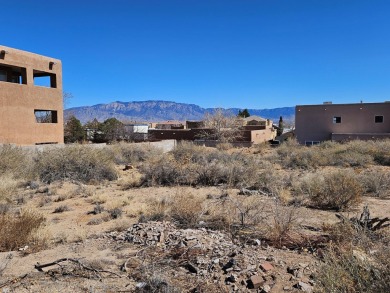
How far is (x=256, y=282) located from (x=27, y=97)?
25143mm

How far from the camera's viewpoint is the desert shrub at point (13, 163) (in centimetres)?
1390

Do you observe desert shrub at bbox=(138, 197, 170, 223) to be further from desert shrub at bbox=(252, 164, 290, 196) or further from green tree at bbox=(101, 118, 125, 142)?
green tree at bbox=(101, 118, 125, 142)

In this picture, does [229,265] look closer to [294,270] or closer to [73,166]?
[294,270]

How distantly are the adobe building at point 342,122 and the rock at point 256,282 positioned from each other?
3704cm

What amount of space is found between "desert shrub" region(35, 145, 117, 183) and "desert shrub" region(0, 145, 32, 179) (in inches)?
18.0

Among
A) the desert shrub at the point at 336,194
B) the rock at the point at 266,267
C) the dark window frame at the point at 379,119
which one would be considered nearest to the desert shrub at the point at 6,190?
the rock at the point at 266,267

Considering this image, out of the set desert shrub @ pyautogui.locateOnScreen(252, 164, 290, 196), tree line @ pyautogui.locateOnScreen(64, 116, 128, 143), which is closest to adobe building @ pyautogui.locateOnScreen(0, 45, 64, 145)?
tree line @ pyautogui.locateOnScreen(64, 116, 128, 143)

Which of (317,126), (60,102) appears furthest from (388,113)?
(60,102)

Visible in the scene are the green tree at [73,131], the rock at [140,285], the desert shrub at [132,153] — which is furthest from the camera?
the green tree at [73,131]

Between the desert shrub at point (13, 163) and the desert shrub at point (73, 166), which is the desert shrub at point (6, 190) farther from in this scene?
the desert shrub at point (73, 166)

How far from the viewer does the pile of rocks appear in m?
4.59

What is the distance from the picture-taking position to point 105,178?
15250mm

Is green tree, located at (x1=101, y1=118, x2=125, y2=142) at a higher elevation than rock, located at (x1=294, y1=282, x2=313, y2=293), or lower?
higher

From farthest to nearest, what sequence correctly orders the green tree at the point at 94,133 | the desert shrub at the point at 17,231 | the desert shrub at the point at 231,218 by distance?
the green tree at the point at 94,133 < the desert shrub at the point at 231,218 < the desert shrub at the point at 17,231
